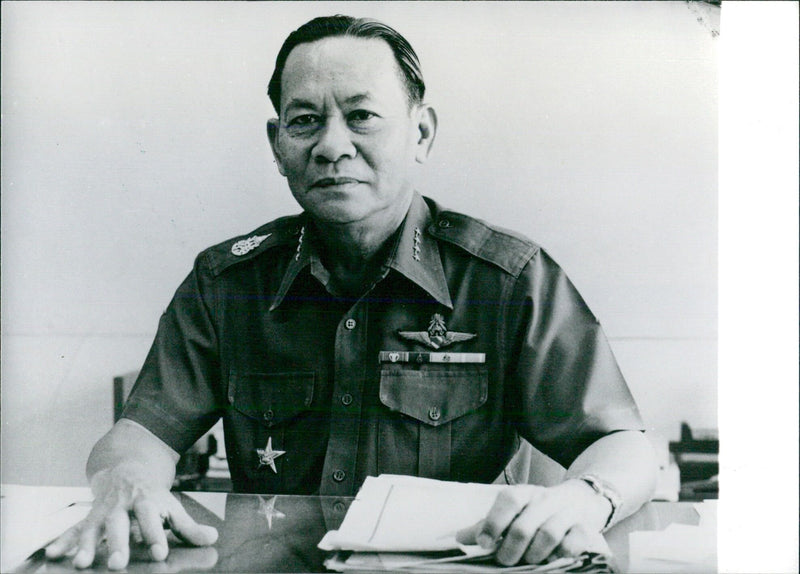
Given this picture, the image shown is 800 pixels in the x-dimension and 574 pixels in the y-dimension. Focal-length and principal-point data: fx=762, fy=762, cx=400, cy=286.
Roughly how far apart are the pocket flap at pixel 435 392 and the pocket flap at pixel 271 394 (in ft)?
0.50

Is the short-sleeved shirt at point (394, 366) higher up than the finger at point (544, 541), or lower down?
higher up

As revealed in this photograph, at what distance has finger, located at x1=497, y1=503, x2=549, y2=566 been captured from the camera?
3.66 ft

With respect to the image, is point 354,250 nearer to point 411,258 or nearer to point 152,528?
point 411,258

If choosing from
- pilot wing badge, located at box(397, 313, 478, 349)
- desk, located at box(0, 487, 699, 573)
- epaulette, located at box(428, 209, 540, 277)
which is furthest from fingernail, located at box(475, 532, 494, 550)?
epaulette, located at box(428, 209, 540, 277)

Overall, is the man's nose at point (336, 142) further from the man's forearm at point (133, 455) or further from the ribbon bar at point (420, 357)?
the man's forearm at point (133, 455)

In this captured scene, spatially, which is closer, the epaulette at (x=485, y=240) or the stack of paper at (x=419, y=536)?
the stack of paper at (x=419, y=536)

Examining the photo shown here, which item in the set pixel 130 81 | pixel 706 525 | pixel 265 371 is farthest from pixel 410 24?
pixel 706 525

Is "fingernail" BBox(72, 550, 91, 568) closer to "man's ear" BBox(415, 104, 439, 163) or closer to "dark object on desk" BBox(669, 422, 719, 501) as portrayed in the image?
"man's ear" BBox(415, 104, 439, 163)

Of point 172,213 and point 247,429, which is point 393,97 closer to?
point 172,213

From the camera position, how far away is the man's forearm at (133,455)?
1392mm

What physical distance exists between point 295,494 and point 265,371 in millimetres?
240

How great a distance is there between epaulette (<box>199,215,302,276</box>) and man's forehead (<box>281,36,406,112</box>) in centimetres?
25

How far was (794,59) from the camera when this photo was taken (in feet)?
5.05

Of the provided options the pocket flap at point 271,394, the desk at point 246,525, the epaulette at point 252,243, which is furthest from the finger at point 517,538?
the epaulette at point 252,243
